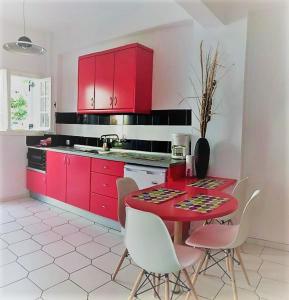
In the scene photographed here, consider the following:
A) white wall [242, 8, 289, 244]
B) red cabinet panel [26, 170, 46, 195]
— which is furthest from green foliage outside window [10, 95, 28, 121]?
white wall [242, 8, 289, 244]

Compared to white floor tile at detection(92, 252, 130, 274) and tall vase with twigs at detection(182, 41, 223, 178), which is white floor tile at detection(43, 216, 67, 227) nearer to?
white floor tile at detection(92, 252, 130, 274)

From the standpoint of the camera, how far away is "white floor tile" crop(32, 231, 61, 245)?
9.38 feet

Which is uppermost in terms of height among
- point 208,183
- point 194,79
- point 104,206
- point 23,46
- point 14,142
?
point 23,46

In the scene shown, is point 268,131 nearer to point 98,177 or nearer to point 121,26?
point 98,177

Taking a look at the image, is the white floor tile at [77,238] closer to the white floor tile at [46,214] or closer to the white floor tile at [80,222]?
the white floor tile at [80,222]

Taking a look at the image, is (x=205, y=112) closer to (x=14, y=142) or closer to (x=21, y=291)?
(x=21, y=291)

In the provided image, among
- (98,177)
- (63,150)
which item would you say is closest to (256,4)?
(98,177)

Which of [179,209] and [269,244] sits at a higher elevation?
[179,209]

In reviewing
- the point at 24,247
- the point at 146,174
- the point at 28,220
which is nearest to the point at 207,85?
the point at 146,174

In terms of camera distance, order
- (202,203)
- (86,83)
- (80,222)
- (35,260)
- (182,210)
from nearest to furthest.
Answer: (182,210) → (202,203) → (35,260) → (80,222) → (86,83)

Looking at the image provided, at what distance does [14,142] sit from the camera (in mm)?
4320

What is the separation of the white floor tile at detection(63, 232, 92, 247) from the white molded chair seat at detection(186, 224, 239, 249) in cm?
136

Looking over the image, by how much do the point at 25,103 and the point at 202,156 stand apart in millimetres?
3361

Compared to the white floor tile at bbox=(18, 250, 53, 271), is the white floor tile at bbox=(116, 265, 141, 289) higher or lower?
lower
